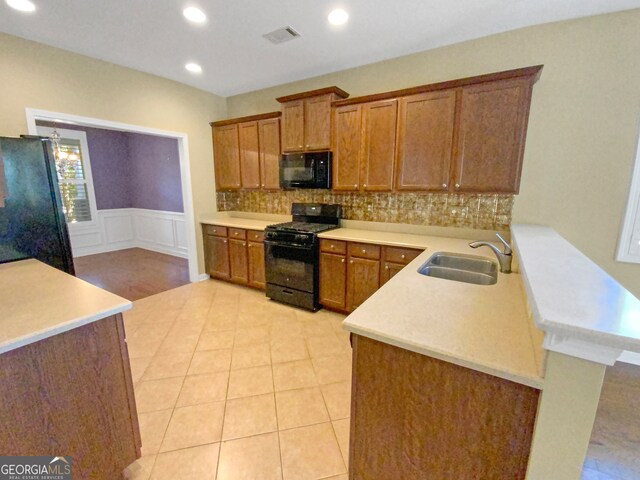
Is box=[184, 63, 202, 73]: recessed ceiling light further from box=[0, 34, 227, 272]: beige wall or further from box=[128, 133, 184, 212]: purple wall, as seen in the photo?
box=[128, 133, 184, 212]: purple wall

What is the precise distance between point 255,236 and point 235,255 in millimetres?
508

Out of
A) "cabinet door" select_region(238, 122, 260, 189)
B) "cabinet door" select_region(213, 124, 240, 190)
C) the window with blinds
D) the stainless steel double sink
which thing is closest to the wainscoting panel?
the window with blinds

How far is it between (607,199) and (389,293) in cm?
231

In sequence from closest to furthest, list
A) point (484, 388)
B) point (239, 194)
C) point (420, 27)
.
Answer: point (484, 388)
point (420, 27)
point (239, 194)

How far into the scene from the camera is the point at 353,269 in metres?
2.97

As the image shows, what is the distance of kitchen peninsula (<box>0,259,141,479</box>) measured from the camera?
101cm

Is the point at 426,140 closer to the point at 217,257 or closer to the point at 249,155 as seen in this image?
the point at 249,155

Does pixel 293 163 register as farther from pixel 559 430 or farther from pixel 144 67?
pixel 559 430

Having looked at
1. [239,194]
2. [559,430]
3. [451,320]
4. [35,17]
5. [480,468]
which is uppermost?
[35,17]

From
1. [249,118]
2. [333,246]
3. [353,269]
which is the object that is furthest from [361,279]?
[249,118]

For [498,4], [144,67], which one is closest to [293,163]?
[144,67]

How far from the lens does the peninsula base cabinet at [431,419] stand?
86 centimetres

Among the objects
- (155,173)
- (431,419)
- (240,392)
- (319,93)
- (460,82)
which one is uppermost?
(319,93)

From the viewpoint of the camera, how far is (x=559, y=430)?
0.74 metres
